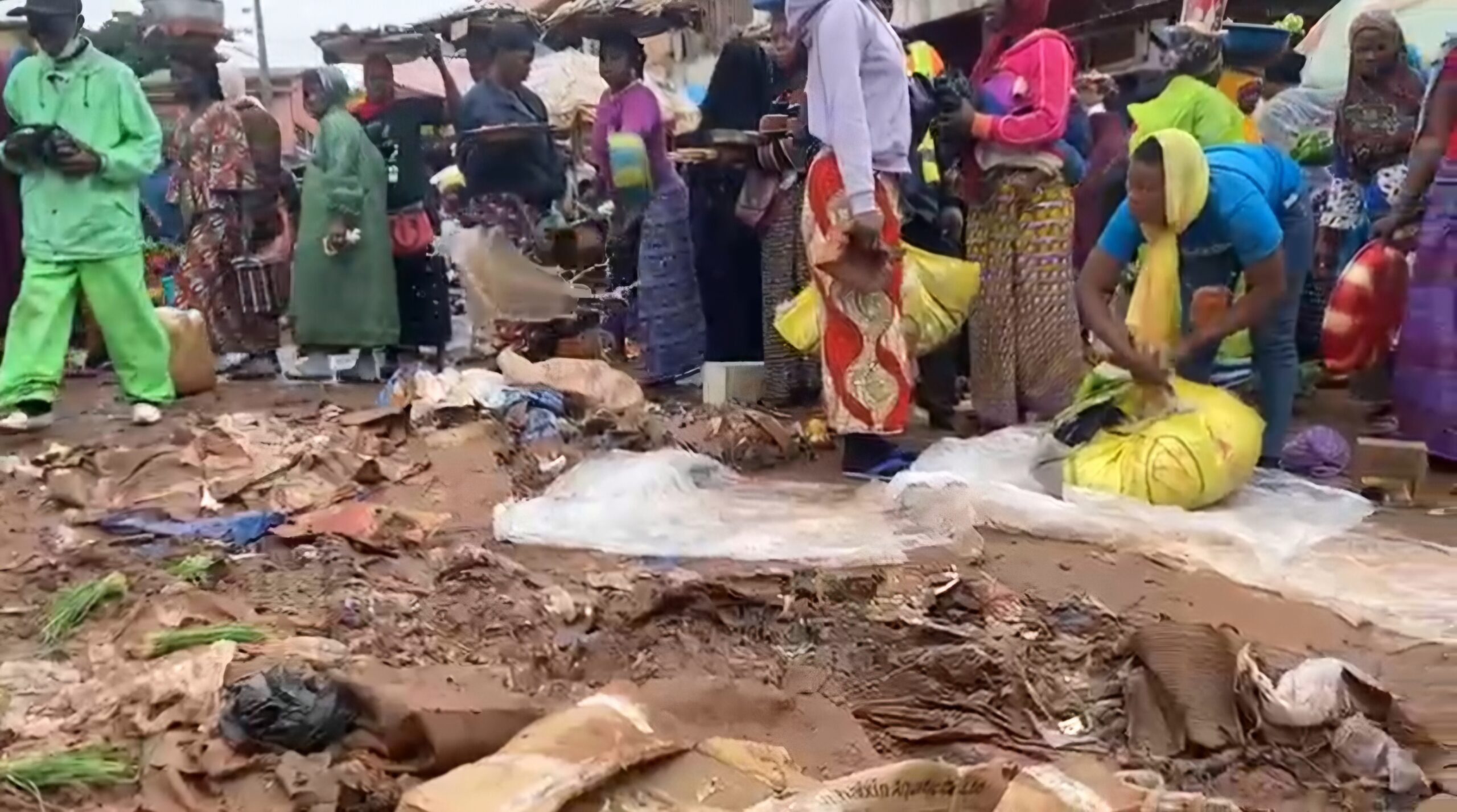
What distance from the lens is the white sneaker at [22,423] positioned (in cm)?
643

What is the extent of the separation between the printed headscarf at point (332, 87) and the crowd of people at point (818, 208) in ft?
0.09

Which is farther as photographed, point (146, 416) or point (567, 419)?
point (146, 416)

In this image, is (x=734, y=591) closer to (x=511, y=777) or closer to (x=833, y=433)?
(x=511, y=777)

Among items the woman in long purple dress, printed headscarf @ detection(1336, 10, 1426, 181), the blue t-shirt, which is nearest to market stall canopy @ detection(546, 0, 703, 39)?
the blue t-shirt

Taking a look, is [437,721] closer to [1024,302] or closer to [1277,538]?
[1277,538]

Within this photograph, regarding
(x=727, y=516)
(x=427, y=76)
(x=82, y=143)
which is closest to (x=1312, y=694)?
(x=727, y=516)

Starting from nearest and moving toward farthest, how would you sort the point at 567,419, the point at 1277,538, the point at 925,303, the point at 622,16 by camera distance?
the point at 1277,538 < the point at 925,303 < the point at 567,419 < the point at 622,16

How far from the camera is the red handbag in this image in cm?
823

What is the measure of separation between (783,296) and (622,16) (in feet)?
5.36

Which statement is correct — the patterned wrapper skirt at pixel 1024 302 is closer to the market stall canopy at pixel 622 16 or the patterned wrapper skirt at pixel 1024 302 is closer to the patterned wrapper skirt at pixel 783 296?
the patterned wrapper skirt at pixel 783 296

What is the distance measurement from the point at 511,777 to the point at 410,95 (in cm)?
669

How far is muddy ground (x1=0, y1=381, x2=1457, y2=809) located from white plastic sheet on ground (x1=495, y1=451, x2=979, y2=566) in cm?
10

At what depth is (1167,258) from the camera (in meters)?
4.97

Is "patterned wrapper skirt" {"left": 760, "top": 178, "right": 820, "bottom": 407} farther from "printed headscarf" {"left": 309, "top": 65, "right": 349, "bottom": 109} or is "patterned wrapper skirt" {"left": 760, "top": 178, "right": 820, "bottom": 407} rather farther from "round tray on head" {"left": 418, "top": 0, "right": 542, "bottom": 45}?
"printed headscarf" {"left": 309, "top": 65, "right": 349, "bottom": 109}
